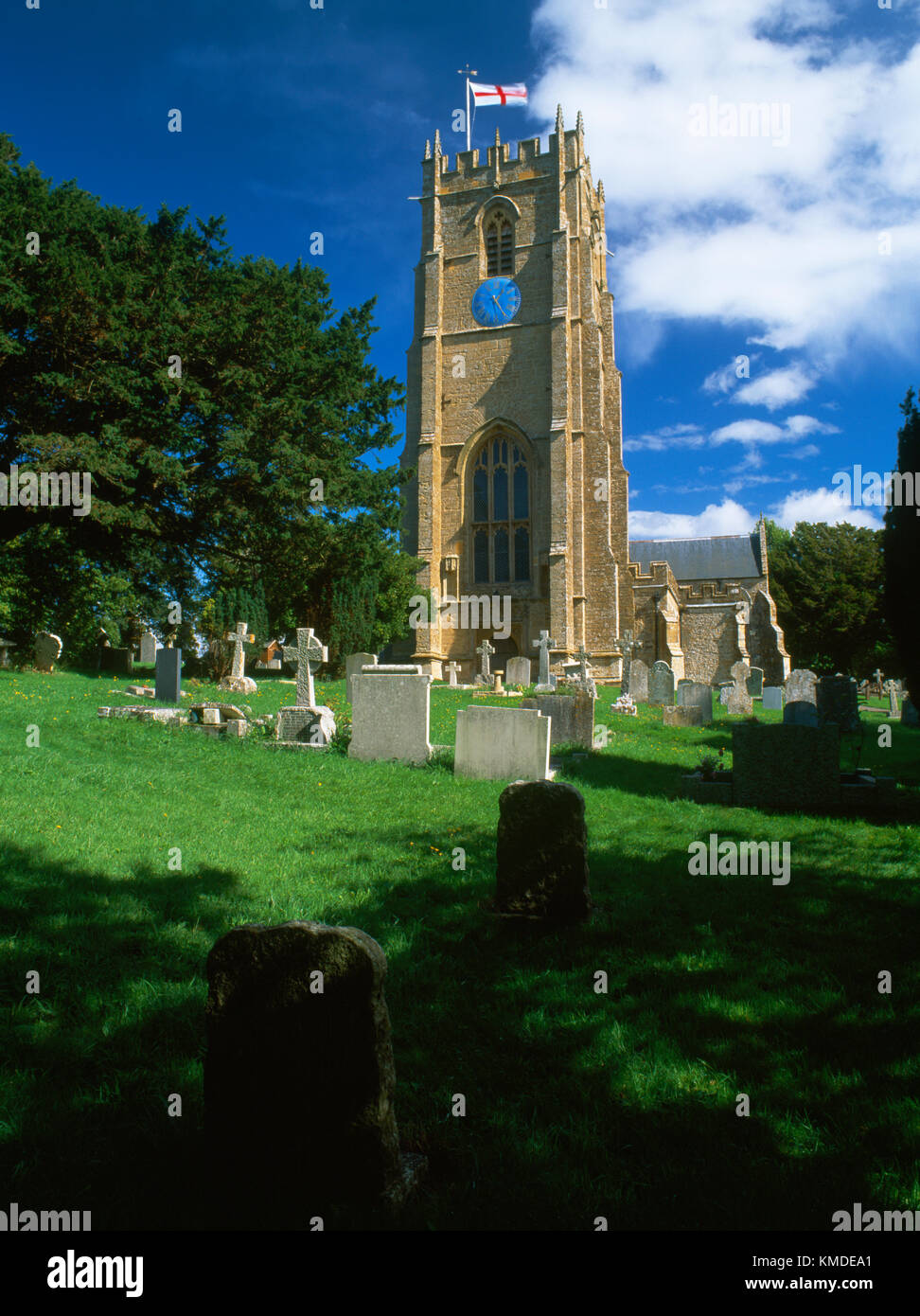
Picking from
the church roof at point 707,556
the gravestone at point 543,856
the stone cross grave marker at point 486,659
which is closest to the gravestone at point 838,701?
the gravestone at point 543,856

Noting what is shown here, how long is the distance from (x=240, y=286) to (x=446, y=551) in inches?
553

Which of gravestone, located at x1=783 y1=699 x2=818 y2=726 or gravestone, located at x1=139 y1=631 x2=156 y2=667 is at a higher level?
gravestone, located at x1=139 y1=631 x2=156 y2=667

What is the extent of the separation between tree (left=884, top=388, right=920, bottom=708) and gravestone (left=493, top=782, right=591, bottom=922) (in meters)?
4.59

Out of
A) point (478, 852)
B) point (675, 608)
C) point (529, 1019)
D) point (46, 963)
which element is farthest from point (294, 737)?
point (675, 608)

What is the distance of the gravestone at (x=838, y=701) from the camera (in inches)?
446

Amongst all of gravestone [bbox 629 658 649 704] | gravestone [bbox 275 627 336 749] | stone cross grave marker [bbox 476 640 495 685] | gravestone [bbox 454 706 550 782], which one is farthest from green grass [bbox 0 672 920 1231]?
stone cross grave marker [bbox 476 640 495 685]

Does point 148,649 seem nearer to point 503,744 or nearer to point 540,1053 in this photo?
point 503,744

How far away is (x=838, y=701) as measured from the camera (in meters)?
11.4

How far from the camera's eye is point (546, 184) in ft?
100.0

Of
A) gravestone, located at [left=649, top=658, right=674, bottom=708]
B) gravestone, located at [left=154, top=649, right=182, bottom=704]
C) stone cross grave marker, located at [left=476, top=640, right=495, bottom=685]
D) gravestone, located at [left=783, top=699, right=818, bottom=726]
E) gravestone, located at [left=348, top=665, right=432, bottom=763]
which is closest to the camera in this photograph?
gravestone, located at [left=348, top=665, right=432, bottom=763]

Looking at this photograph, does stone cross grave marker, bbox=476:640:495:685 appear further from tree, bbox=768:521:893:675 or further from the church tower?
tree, bbox=768:521:893:675

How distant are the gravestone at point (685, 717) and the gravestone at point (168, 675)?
955 centimetres

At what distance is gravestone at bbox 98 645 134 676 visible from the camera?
779 inches

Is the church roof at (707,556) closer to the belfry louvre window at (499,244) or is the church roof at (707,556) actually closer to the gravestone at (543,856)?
the belfry louvre window at (499,244)
